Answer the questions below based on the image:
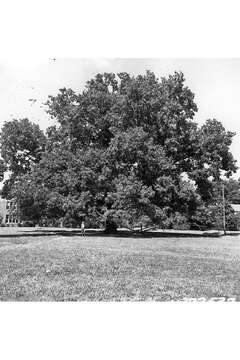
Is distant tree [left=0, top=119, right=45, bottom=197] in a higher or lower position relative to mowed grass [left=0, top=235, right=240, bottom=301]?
higher

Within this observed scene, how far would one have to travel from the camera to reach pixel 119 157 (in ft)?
157

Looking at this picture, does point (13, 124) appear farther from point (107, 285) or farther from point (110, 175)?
point (107, 285)

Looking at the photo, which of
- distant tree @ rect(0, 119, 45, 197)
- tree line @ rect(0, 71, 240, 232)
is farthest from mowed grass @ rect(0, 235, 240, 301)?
distant tree @ rect(0, 119, 45, 197)

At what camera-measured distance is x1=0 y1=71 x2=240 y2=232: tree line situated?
153 ft

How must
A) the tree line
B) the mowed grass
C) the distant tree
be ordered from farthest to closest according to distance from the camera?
the distant tree
the tree line
the mowed grass

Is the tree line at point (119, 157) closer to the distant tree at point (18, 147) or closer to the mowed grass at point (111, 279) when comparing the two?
the distant tree at point (18, 147)

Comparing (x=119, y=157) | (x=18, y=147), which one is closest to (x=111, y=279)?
(x=119, y=157)

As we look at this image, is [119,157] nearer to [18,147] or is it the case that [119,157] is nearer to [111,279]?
[18,147]

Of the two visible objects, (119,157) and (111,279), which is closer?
(111,279)

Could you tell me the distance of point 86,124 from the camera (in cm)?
5284

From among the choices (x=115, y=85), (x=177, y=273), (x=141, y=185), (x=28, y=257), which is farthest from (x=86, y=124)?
(x=177, y=273)

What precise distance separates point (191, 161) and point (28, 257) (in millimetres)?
33894

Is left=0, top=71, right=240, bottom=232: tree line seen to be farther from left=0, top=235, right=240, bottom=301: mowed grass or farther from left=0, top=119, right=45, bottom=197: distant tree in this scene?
left=0, top=235, right=240, bottom=301: mowed grass

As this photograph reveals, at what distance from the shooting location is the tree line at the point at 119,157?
153 ft
